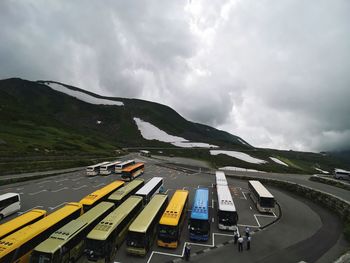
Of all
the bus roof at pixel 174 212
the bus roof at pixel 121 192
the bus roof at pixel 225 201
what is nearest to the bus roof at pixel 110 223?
the bus roof at pixel 121 192

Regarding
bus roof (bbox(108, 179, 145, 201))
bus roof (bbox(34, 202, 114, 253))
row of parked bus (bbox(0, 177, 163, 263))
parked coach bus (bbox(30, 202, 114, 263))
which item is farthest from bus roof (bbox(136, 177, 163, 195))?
parked coach bus (bbox(30, 202, 114, 263))

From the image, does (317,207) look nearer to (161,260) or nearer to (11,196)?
(161,260)

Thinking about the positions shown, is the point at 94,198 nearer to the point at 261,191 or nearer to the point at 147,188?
the point at 147,188

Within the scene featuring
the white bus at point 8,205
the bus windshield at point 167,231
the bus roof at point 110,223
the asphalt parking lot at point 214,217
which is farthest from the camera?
the white bus at point 8,205

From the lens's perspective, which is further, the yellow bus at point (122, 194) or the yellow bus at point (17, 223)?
the yellow bus at point (122, 194)

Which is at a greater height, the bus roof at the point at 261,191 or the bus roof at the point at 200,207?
the bus roof at the point at 261,191

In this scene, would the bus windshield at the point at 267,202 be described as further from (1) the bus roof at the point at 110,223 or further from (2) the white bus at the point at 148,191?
(1) the bus roof at the point at 110,223

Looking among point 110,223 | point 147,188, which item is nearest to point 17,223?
point 110,223

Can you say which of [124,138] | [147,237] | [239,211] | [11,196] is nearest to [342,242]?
[239,211]
